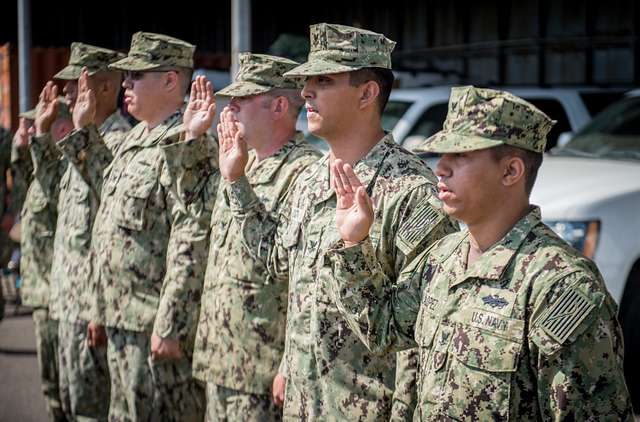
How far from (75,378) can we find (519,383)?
3.54 m

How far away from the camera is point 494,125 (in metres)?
3.03

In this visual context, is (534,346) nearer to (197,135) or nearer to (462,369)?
(462,369)

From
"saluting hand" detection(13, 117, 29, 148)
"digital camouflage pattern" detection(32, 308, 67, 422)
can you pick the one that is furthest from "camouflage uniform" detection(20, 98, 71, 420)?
"saluting hand" detection(13, 117, 29, 148)

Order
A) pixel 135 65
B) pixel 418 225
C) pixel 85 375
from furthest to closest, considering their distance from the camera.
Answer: pixel 85 375 < pixel 135 65 < pixel 418 225

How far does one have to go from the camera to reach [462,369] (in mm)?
2965

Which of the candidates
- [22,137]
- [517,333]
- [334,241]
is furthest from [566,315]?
[22,137]

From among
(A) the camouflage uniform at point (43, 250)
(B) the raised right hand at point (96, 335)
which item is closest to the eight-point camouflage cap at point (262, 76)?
(B) the raised right hand at point (96, 335)

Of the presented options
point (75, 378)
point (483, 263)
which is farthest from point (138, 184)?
point (483, 263)

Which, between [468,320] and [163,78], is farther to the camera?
[163,78]

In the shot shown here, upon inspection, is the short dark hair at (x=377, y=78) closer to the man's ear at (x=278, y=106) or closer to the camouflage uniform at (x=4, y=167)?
the man's ear at (x=278, y=106)

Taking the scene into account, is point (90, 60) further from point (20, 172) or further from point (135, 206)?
point (20, 172)

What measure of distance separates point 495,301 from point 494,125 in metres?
0.48

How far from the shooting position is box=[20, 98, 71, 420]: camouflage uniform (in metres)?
6.77

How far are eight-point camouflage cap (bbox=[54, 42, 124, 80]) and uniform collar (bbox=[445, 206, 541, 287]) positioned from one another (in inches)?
154
